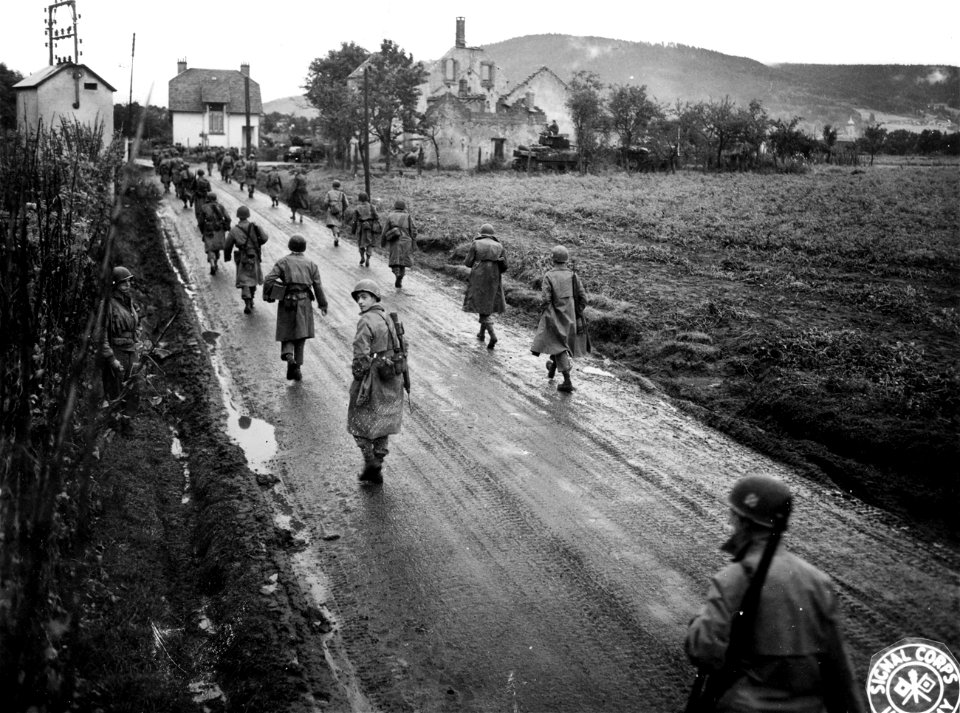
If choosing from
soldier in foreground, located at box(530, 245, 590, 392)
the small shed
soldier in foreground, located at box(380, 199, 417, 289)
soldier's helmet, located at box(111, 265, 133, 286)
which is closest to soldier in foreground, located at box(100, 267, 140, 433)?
soldier's helmet, located at box(111, 265, 133, 286)

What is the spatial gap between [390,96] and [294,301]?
40.3 metres

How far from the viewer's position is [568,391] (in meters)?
10.9

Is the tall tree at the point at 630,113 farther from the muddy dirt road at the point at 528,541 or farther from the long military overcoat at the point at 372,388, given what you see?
the long military overcoat at the point at 372,388

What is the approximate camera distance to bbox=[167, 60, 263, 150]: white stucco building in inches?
3022

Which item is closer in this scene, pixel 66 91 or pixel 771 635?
pixel 771 635

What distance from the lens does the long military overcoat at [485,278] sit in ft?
43.4

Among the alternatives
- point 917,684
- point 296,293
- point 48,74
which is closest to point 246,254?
point 296,293

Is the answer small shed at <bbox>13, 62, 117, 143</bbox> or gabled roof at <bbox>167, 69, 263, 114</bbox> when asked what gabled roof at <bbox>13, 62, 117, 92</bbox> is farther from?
gabled roof at <bbox>167, 69, 263, 114</bbox>

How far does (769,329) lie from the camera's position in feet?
43.1

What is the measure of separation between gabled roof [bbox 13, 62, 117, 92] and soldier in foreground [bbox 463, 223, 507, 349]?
27005mm

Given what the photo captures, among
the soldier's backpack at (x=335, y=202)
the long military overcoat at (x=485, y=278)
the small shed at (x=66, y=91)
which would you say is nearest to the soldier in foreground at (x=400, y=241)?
the long military overcoat at (x=485, y=278)

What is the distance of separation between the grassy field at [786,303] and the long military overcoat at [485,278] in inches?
69.8

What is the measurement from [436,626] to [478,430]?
390 cm

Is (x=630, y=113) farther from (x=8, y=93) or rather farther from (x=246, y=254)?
(x=246, y=254)
